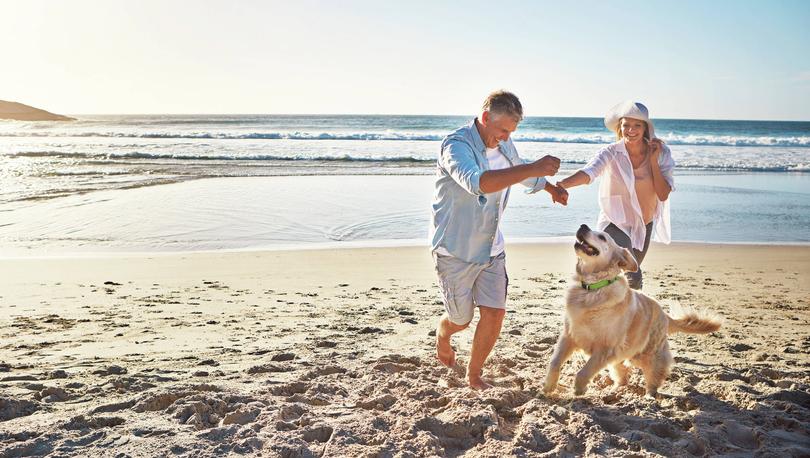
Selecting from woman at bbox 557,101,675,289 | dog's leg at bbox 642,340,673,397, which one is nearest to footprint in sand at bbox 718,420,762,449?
dog's leg at bbox 642,340,673,397

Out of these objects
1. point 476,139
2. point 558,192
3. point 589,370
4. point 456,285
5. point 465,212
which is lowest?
point 589,370

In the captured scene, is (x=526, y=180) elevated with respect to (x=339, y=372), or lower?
elevated

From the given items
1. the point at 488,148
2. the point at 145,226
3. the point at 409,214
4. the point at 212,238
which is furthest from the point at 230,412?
the point at 409,214

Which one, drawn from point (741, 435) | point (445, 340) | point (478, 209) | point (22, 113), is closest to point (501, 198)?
point (478, 209)

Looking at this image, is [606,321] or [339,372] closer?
[606,321]

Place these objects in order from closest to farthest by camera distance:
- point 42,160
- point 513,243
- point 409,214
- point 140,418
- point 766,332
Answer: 1. point 140,418
2. point 766,332
3. point 513,243
4. point 409,214
5. point 42,160

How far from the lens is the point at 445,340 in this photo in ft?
15.0

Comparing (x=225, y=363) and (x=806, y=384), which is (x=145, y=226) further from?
(x=806, y=384)

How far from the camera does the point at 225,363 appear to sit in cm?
464

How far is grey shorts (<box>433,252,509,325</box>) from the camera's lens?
3982 mm

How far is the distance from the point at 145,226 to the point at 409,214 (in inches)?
173

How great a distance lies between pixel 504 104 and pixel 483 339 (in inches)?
56.9

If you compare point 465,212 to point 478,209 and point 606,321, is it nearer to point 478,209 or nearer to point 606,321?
point 478,209

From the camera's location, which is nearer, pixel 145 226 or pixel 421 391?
pixel 421 391
